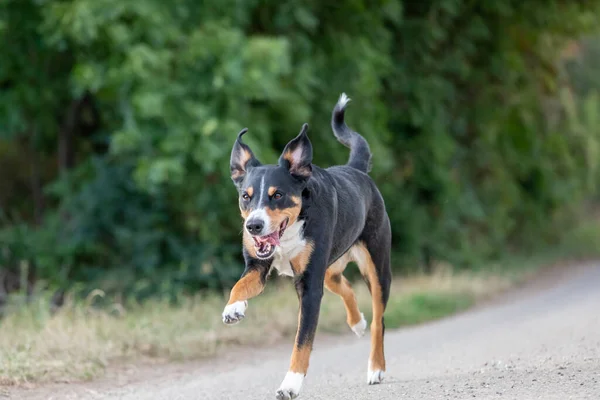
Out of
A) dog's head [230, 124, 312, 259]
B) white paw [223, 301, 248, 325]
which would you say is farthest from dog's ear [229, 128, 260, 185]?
white paw [223, 301, 248, 325]

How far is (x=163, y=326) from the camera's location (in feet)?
37.4

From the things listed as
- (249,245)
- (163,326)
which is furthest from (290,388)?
(163,326)

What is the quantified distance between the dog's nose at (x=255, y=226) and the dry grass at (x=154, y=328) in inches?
125

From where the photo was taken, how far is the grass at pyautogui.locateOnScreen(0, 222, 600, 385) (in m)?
9.20

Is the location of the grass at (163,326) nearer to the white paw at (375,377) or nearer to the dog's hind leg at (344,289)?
the dog's hind leg at (344,289)

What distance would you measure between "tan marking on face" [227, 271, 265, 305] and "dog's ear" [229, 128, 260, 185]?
744mm

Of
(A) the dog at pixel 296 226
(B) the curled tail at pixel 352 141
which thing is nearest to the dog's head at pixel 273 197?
(A) the dog at pixel 296 226

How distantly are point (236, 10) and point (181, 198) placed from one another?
9.82 ft

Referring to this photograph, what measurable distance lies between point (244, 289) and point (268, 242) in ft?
1.33

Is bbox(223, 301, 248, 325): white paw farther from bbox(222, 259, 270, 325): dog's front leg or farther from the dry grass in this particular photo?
the dry grass

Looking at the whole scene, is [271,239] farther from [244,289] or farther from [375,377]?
[375,377]

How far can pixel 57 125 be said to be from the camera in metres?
17.5

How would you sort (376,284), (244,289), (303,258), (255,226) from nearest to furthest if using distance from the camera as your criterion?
(255,226) → (244,289) → (303,258) → (376,284)

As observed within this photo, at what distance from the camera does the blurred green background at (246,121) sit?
44.1 ft
